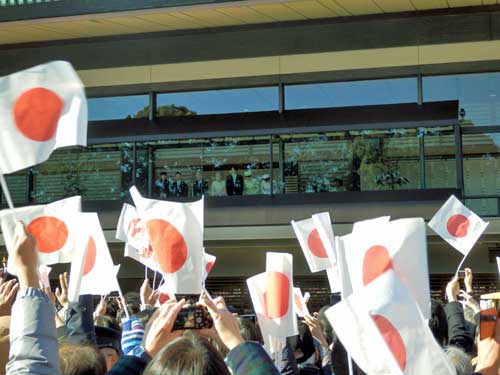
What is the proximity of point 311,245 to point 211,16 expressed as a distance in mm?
9140

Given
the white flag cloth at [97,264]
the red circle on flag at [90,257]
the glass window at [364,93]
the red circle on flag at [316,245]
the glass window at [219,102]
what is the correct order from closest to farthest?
1. the white flag cloth at [97,264]
2. the red circle on flag at [90,257]
3. the red circle on flag at [316,245]
4. the glass window at [364,93]
5. the glass window at [219,102]

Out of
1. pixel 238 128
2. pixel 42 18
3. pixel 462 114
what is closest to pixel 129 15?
pixel 42 18

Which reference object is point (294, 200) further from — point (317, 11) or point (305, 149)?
point (317, 11)

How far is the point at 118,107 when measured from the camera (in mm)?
22172

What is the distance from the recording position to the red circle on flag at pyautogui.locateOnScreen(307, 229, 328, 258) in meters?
11.2

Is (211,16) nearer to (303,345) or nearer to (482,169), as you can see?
(482,169)

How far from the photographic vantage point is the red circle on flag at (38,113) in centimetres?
541

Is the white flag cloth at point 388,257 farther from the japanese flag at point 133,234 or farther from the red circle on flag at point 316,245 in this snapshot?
the red circle on flag at point 316,245

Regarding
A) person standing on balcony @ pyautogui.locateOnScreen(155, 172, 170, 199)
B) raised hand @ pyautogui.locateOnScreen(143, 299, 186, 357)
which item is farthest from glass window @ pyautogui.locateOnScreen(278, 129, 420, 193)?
raised hand @ pyautogui.locateOnScreen(143, 299, 186, 357)

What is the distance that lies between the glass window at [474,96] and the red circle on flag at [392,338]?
55.4ft

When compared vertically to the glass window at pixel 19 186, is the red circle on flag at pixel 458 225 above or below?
below

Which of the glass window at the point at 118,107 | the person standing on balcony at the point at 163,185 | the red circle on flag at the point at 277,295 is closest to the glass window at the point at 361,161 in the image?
the person standing on balcony at the point at 163,185

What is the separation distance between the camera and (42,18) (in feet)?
60.6

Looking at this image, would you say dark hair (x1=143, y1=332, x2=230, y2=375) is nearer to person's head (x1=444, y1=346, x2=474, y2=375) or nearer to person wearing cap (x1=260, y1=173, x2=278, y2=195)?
person's head (x1=444, y1=346, x2=474, y2=375)
